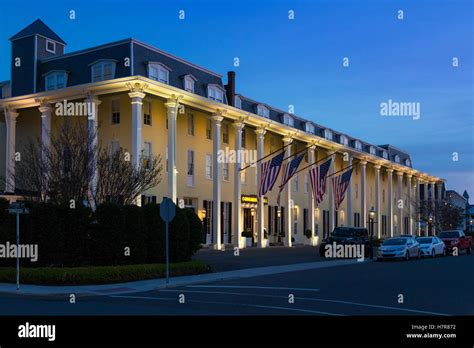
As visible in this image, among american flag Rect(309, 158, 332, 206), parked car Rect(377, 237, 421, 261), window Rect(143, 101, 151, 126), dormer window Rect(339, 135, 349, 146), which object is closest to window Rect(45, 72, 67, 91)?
window Rect(143, 101, 151, 126)

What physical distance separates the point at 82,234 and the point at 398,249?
19570 millimetres

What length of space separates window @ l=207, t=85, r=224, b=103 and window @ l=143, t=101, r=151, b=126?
4908 millimetres

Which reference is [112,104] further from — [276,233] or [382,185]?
[382,185]

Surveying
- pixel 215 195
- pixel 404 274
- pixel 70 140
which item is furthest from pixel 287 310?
pixel 215 195

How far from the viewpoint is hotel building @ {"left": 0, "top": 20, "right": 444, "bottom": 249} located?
36.8 meters

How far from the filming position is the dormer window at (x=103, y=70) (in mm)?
37188

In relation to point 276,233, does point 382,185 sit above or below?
above

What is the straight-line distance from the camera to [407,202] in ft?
268

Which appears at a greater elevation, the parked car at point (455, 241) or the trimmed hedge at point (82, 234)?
the trimmed hedge at point (82, 234)

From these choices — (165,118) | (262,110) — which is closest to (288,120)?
(262,110)

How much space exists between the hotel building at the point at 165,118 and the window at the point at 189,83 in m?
0.07

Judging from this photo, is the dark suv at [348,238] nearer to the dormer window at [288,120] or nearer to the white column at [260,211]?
the white column at [260,211]

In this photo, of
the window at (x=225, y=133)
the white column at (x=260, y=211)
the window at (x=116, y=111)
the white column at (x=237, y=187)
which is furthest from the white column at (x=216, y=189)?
the window at (x=116, y=111)
